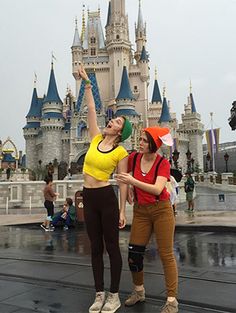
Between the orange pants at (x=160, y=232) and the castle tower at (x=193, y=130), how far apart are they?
55.4 m

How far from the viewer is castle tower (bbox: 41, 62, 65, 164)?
1973 inches

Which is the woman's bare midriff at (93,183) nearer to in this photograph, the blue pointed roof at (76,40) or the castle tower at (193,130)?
the castle tower at (193,130)

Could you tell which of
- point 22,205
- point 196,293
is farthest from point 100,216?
point 22,205

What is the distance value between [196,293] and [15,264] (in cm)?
238

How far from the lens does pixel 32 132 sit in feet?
180

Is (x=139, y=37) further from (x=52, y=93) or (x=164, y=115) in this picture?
(x=52, y=93)

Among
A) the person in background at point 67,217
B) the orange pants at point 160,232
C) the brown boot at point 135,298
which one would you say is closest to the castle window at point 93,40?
the person in background at point 67,217

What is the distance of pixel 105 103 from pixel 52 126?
32.4ft

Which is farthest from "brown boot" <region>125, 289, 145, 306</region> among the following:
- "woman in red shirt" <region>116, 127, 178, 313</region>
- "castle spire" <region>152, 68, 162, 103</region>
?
"castle spire" <region>152, 68, 162, 103</region>

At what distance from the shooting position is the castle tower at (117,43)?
54.0 meters

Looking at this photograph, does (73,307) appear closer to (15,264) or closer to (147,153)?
(147,153)

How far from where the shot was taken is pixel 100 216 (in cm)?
274

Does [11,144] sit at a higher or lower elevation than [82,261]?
higher

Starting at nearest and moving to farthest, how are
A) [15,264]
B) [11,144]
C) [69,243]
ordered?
[15,264] → [69,243] → [11,144]
